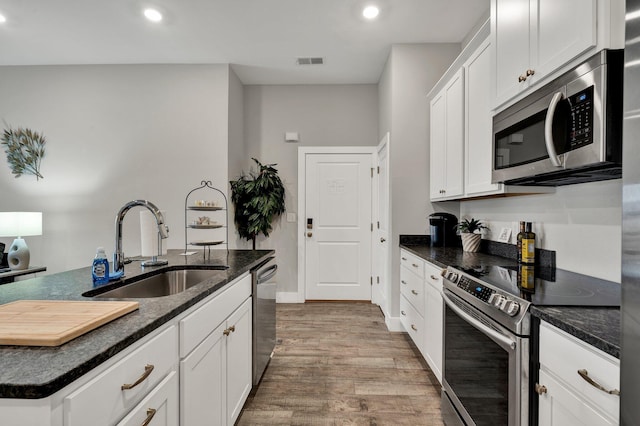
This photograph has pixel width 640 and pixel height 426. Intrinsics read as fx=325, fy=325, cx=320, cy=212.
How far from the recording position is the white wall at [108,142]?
3945 millimetres

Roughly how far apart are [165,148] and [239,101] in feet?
3.77

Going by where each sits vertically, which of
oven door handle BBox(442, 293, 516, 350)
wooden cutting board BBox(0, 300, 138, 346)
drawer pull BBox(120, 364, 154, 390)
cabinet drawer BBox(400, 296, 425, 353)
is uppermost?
wooden cutting board BBox(0, 300, 138, 346)

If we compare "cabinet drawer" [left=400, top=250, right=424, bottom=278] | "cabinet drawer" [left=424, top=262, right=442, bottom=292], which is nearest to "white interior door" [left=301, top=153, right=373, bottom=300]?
"cabinet drawer" [left=400, top=250, right=424, bottom=278]

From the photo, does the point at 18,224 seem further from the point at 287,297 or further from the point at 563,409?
the point at 563,409

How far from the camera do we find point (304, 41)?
135 inches

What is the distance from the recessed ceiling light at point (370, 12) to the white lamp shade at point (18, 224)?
155 inches

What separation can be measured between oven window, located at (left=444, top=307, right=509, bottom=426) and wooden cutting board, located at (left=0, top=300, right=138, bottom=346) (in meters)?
1.40

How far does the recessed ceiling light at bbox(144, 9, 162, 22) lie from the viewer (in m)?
2.93

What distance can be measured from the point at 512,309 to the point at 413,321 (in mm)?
1669

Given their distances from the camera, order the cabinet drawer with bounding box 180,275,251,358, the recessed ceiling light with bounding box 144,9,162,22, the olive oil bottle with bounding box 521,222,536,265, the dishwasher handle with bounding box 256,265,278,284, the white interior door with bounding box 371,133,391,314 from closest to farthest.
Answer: the cabinet drawer with bounding box 180,275,251,358 → the olive oil bottle with bounding box 521,222,536,265 → the dishwasher handle with bounding box 256,265,278,284 → the recessed ceiling light with bounding box 144,9,162,22 → the white interior door with bounding box 371,133,391,314

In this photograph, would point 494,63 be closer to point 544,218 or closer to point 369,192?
point 544,218

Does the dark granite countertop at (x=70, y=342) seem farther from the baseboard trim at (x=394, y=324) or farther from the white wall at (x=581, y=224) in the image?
the baseboard trim at (x=394, y=324)

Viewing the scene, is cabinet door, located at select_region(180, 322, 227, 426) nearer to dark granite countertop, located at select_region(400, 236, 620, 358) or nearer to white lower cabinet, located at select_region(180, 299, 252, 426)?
white lower cabinet, located at select_region(180, 299, 252, 426)

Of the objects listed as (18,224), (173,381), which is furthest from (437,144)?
(18,224)
